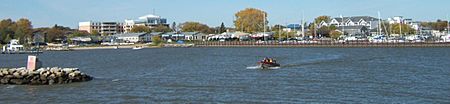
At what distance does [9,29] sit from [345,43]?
83.6 meters

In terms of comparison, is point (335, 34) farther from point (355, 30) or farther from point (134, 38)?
point (134, 38)

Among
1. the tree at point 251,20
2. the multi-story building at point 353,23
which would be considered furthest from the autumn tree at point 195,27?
the multi-story building at point 353,23

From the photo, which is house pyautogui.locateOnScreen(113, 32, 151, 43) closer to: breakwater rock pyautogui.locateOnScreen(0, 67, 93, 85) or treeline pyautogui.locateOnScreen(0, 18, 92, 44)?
treeline pyautogui.locateOnScreen(0, 18, 92, 44)

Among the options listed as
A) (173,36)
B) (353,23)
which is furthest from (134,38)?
(353,23)

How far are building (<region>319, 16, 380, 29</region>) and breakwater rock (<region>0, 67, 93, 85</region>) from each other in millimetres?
113632

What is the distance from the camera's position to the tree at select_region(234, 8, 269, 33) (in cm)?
14300

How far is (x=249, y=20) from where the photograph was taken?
143 meters

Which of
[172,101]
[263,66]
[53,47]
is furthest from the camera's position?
[53,47]

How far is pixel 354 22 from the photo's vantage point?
149 metres

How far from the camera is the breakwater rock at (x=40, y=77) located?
104 feet

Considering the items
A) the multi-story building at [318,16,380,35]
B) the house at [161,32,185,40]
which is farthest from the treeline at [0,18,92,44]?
the multi-story building at [318,16,380,35]

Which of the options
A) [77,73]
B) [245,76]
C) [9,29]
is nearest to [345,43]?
[245,76]

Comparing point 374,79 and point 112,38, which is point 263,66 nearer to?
point 374,79

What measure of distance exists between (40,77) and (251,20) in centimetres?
11292
